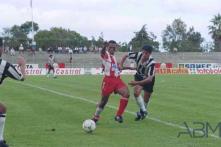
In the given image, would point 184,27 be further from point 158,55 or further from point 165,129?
point 165,129

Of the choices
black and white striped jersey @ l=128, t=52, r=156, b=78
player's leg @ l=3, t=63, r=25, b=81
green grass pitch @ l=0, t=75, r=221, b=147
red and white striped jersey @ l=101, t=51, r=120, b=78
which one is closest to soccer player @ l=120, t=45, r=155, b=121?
black and white striped jersey @ l=128, t=52, r=156, b=78

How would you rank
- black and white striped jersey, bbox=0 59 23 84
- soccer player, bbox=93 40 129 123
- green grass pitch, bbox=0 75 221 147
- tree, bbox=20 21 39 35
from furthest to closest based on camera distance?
tree, bbox=20 21 39 35 → soccer player, bbox=93 40 129 123 → green grass pitch, bbox=0 75 221 147 → black and white striped jersey, bbox=0 59 23 84

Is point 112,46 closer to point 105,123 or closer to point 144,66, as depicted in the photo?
point 144,66

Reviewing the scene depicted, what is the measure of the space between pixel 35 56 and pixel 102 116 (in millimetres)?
63156

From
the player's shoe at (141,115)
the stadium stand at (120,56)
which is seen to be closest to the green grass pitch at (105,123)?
the player's shoe at (141,115)

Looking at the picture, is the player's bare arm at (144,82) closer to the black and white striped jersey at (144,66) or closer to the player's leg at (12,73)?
the black and white striped jersey at (144,66)

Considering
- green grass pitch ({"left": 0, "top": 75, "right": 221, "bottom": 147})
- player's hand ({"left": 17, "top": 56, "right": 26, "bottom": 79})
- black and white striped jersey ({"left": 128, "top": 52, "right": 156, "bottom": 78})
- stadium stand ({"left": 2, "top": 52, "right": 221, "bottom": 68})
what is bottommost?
stadium stand ({"left": 2, "top": 52, "right": 221, "bottom": 68})

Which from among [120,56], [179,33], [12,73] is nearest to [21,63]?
[12,73]

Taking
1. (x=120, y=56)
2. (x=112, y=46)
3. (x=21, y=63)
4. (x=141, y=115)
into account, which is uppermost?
(x=112, y=46)

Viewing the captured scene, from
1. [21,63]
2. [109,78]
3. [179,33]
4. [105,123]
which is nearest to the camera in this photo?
[21,63]

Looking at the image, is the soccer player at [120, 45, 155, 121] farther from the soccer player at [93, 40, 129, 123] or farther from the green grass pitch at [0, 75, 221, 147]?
the soccer player at [93, 40, 129, 123]

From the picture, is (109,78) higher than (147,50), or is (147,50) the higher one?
(147,50)

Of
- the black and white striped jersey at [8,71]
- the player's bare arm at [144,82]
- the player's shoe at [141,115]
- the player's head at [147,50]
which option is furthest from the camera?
the player's shoe at [141,115]

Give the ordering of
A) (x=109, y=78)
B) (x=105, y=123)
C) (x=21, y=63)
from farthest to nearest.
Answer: (x=105, y=123), (x=109, y=78), (x=21, y=63)
